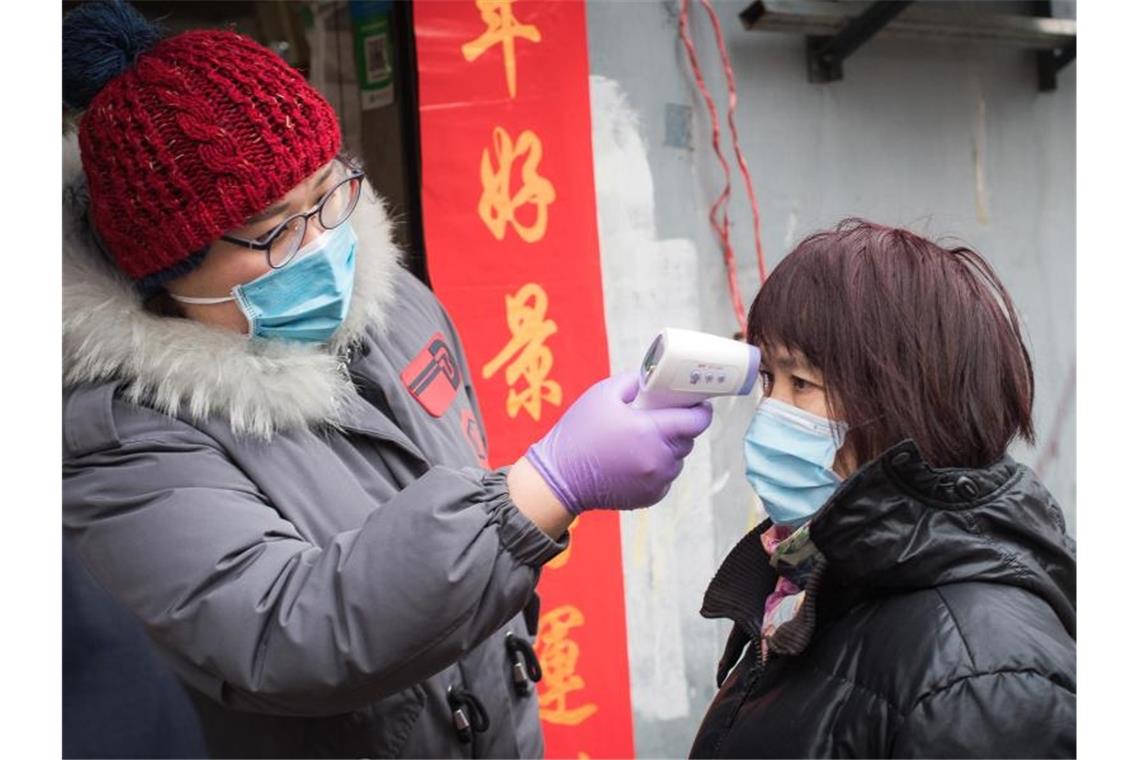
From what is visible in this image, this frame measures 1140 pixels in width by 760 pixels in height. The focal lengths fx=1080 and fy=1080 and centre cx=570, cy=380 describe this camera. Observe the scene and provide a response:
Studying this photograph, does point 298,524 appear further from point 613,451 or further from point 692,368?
point 692,368

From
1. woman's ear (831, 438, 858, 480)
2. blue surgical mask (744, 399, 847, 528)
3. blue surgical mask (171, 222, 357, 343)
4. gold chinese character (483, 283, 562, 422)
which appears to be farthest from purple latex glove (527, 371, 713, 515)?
gold chinese character (483, 283, 562, 422)

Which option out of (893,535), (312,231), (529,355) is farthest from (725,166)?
(893,535)

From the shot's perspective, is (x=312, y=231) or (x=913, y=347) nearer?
(x=913, y=347)

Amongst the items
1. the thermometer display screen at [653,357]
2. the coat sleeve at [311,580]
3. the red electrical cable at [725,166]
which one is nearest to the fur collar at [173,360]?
the coat sleeve at [311,580]

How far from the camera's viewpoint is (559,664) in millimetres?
3201

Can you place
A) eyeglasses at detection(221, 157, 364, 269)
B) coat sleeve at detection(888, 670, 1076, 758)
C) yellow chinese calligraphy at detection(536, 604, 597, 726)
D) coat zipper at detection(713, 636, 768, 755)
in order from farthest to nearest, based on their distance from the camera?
yellow chinese calligraphy at detection(536, 604, 597, 726), eyeglasses at detection(221, 157, 364, 269), coat zipper at detection(713, 636, 768, 755), coat sleeve at detection(888, 670, 1076, 758)

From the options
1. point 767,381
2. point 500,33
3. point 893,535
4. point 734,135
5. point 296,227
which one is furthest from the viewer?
point 734,135

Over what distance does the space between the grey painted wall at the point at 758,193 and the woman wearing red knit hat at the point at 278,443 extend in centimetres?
140

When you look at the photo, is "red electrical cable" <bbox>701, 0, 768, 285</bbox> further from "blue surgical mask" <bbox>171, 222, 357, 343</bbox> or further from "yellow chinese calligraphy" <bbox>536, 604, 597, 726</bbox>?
"blue surgical mask" <bbox>171, 222, 357, 343</bbox>

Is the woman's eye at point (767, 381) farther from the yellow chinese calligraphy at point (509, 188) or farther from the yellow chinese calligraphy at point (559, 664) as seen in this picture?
the yellow chinese calligraphy at point (559, 664)

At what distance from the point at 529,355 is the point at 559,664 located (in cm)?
92

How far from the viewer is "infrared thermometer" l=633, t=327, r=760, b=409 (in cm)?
156

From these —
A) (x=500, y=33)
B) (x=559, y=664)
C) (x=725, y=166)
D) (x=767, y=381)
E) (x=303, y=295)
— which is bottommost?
(x=559, y=664)

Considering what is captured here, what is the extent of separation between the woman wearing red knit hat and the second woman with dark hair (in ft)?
0.65
